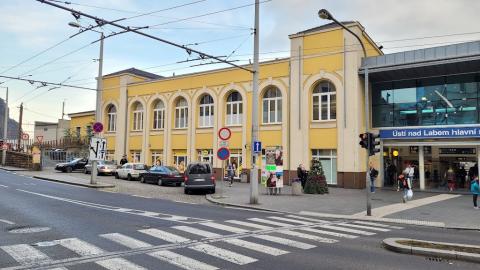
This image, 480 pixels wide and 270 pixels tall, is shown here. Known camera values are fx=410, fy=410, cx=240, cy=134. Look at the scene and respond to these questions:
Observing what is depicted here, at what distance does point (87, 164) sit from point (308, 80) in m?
22.2

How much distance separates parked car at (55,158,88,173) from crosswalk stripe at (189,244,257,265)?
34.2m

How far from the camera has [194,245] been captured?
876cm

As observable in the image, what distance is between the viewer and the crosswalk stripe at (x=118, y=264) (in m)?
6.77

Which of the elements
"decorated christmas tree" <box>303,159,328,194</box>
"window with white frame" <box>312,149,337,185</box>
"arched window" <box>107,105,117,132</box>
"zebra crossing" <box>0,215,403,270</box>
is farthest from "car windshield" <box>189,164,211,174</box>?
"arched window" <box>107,105,117,132</box>

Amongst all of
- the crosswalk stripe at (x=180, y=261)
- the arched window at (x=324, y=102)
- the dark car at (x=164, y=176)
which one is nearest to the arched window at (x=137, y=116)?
the dark car at (x=164, y=176)

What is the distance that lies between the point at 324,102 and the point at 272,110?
15.3ft

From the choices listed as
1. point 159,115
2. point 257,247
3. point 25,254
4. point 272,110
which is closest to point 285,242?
point 257,247

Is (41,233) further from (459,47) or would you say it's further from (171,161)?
(171,161)

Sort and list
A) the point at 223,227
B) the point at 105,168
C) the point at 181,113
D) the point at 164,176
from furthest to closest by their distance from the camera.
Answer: the point at 181,113 → the point at 105,168 → the point at 164,176 → the point at 223,227

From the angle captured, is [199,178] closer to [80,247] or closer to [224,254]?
[80,247]

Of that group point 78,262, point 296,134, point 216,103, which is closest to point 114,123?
point 216,103

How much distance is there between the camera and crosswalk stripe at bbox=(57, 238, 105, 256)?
309 inches

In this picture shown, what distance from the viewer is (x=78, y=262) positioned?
23.4 ft

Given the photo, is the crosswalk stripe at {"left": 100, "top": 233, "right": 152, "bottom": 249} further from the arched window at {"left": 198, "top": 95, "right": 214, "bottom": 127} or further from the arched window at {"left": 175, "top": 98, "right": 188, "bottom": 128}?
the arched window at {"left": 175, "top": 98, "right": 188, "bottom": 128}
